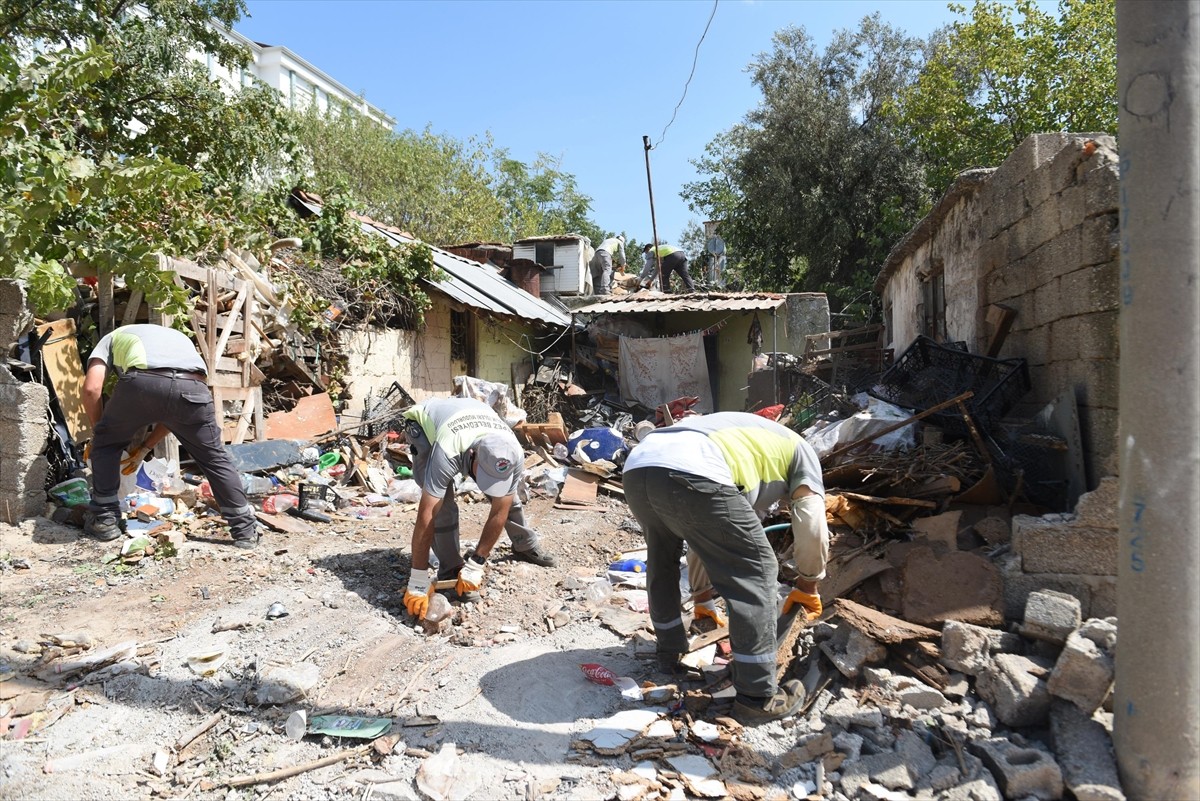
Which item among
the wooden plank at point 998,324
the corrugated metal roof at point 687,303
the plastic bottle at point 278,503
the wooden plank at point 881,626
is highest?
the corrugated metal roof at point 687,303

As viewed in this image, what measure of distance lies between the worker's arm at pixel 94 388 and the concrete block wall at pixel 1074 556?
17.7 feet

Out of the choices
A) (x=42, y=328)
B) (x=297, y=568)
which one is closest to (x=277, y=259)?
(x=42, y=328)

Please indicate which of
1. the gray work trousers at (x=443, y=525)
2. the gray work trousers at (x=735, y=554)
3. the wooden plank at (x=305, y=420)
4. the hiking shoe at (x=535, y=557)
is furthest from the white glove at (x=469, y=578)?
the wooden plank at (x=305, y=420)

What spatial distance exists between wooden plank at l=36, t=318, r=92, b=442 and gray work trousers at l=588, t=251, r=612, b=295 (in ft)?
38.4

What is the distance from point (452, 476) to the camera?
163 inches

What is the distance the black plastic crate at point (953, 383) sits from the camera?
16.3 ft

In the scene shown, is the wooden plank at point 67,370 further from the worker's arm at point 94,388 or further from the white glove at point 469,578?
the white glove at point 469,578

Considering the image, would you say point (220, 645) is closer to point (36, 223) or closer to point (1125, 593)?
point (36, 223)

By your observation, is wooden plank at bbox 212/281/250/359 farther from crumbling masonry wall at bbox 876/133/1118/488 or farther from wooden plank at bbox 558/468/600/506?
crumbling masonry wall at bbox 876/133/1118/488

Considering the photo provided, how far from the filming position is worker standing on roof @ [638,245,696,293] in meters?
16.3

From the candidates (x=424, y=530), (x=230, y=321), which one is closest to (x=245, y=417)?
(x=230, y=321)

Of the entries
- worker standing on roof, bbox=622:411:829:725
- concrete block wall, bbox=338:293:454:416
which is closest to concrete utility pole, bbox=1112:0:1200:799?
worker standing on roof, bbox=622:411:829:725

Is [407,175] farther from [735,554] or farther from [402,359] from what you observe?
[735,554]

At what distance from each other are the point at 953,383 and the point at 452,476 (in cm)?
392
